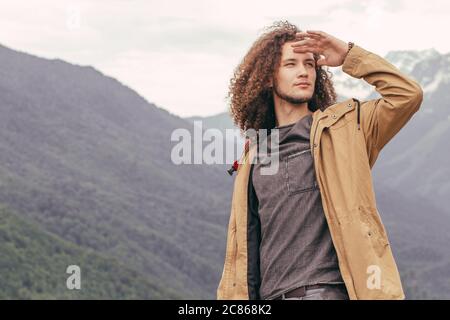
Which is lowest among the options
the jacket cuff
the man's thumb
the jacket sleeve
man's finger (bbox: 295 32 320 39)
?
the jacket sleeve

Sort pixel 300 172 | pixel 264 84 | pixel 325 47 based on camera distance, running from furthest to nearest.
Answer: pixel 264 84
pixel 325 47
pixel 300 172

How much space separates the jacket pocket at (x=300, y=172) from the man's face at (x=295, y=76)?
1.42ft

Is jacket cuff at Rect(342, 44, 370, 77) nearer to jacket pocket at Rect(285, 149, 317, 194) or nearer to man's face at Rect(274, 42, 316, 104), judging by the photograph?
man's face at Rect(274, 42, 316, 104)

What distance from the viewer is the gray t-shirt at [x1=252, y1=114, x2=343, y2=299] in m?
5.20

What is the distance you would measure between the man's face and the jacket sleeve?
39cm

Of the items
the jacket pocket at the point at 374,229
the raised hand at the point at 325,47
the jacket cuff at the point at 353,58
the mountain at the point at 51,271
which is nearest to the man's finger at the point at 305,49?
the raised hand at the point at 325,47

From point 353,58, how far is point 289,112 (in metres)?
0.60

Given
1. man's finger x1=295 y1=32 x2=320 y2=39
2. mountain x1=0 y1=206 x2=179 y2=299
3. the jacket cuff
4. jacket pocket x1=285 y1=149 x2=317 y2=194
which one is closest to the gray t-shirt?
jacket pocket x1=285 y1=149 x2=317 y2=194

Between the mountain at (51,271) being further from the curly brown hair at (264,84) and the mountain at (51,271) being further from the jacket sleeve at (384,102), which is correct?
the jacket sleeve at (384,102)

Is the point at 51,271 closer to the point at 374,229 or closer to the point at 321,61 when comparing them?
the point at 321,61

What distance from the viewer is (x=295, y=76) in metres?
5.85

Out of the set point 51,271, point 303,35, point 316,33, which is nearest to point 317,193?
point 316,33
